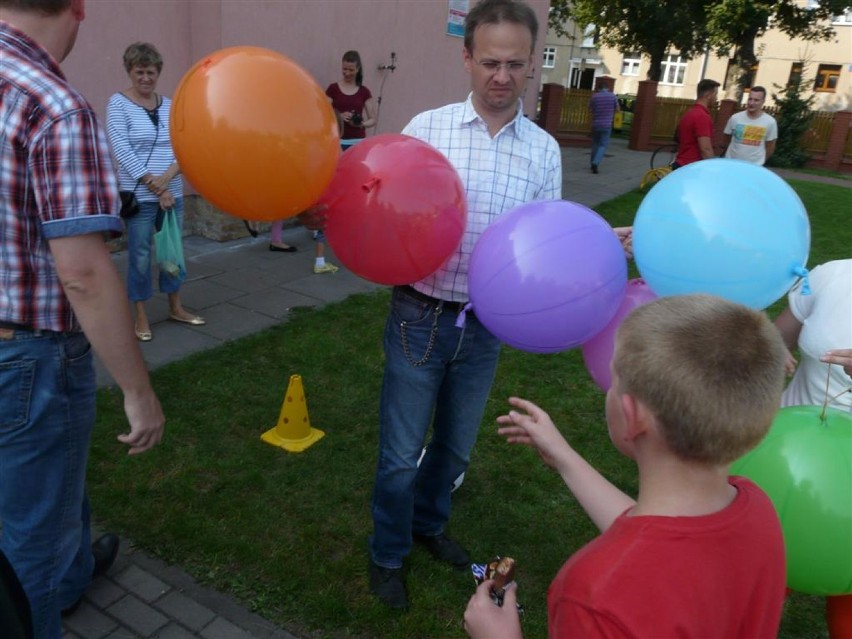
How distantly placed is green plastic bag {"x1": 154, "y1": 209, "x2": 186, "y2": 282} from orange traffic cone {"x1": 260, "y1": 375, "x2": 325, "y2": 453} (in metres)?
1.59

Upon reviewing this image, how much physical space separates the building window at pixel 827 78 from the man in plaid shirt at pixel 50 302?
127 ft

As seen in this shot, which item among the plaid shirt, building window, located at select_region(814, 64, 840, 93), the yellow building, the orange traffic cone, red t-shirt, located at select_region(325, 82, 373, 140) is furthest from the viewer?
building window, located at select_region(814, 64, 840, 93)

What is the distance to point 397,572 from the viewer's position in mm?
2744

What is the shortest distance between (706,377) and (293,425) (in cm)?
284

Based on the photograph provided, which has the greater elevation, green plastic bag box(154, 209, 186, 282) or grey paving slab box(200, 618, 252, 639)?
green plastic bag box(154, 209, 186, 282)

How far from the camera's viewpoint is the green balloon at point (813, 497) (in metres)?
1.82

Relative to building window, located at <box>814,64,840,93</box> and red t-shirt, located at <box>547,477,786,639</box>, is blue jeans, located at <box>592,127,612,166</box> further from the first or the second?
building window, located at <box>814,64,840,93</box>

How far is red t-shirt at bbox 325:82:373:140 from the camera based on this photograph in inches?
284

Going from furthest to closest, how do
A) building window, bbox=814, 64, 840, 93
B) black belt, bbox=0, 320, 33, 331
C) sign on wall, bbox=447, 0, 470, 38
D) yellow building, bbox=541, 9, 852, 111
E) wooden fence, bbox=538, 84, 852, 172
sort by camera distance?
1. building window, bbox=814, 64, 840, 93
2. yellow building, bbox=541, 9, 852, 111
3. wooden fence, bbox=538, 84, 852, 172
4. sign on wall, bbox=447, 0, 470, 38
5. black belt, bbox=0, 320, 33, 331

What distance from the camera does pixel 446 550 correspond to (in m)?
2.98

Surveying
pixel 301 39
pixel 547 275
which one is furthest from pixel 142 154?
pixel 301 39

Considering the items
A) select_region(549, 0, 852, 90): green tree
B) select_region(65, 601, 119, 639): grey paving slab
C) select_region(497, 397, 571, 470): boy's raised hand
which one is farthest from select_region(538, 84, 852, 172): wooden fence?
select_region(497, 397, 571, 470): boy's raised hand

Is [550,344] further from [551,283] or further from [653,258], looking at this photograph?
[653,258]

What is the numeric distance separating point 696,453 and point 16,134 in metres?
1.61
